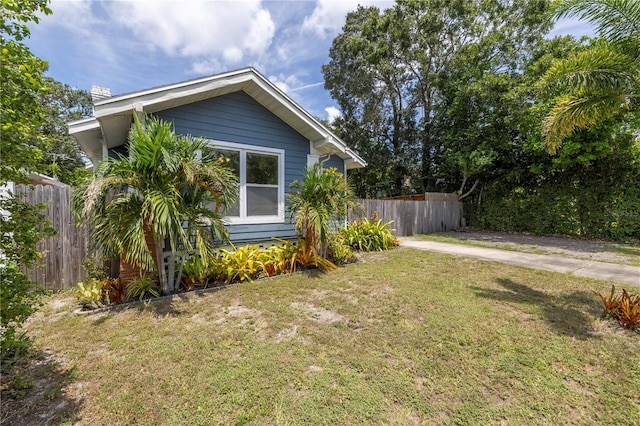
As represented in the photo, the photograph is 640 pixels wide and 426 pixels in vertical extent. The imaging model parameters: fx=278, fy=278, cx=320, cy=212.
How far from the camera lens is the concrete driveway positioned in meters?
5.55

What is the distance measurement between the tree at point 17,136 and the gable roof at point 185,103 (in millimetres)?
3050

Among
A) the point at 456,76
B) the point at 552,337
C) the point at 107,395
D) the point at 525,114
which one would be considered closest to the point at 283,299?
the point at 107,395

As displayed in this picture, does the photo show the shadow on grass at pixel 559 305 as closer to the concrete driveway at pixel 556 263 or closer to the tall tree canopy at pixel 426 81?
the concrete driveway at pixel 556 263

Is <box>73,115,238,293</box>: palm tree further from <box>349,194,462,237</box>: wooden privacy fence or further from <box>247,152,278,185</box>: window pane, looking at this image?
<box>349,194,462,237</box>: wooden privacy fence

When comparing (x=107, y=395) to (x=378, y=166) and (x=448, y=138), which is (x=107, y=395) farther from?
(x=378, y=166)

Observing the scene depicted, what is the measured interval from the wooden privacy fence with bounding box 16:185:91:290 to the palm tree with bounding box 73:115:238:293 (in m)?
0.88

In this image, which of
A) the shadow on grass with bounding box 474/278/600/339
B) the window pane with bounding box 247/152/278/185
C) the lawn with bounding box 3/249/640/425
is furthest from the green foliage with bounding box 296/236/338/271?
the shadow on grass with bounding box 474/278/600/339

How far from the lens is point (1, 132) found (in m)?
1.87

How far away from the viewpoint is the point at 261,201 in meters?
6.84

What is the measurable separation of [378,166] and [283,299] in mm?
15715

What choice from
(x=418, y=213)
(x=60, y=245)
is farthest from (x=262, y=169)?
(x=418, y=213)

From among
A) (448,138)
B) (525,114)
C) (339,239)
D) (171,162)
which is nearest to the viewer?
(171,162)

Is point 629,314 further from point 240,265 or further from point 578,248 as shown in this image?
point 578,248

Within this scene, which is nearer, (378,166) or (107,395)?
(107,395)
